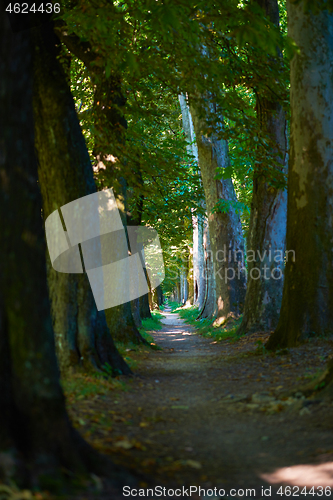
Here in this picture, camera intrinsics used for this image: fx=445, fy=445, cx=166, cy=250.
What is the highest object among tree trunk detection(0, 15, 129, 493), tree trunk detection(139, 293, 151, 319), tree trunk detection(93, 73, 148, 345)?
tree trunk detection(93, 73, 148, 345)

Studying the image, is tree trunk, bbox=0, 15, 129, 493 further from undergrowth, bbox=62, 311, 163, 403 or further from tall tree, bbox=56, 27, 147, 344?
tall tree, bbox=56, 27, 147, 344

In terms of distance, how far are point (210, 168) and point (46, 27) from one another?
9142 millimetres

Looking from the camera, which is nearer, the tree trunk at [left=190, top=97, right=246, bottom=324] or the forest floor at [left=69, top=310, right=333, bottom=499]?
the forest floor at [left=69, top=310, right=333, bottom=499]

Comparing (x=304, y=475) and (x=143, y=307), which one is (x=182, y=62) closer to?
(x=304, y=475)

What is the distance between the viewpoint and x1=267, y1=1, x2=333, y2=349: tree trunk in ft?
27.9

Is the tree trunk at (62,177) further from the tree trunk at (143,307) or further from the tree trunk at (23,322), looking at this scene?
the tree trunk at (143,307)

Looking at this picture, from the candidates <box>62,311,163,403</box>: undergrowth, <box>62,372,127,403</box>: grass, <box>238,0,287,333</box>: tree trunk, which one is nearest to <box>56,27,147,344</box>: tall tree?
<box>238,0,287,333</box>: tree trunk

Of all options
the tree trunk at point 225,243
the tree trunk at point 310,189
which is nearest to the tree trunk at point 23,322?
the tree trunk at point 310,189

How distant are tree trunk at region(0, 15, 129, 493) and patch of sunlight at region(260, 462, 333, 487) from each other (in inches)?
54.8

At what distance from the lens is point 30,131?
3203mm

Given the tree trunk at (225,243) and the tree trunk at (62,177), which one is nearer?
the tree trunk at (62,177)

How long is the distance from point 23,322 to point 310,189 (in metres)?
7.01

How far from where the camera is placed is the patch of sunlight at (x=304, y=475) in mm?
3384

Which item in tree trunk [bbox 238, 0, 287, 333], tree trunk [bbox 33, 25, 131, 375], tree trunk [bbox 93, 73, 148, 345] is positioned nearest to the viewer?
tree trunk [bbox 33, 25, 131, 375]
